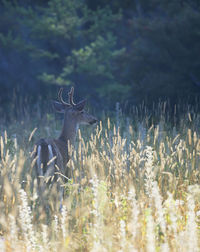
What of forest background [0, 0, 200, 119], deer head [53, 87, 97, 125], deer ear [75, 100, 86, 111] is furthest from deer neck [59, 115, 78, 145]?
forest background [0, 0, 200, 119]

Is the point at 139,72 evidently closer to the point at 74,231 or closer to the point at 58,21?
the point at 58,21

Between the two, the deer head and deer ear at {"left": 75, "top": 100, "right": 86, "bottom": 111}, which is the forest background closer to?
the deer head

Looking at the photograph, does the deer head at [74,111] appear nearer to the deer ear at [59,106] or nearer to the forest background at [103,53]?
the deer ear at [59,106]

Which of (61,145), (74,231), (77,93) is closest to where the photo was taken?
(74,231)

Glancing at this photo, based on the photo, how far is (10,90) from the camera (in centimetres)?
1634

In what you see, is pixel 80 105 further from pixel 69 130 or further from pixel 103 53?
pixel 103 53

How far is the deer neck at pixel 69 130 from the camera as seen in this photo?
6.94m

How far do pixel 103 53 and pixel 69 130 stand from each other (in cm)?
830

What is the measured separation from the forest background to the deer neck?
1451 millimetres

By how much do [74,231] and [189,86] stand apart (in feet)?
25.1

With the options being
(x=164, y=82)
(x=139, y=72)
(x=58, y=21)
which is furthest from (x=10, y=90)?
(x=164, y=82)

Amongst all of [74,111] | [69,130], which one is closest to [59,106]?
[74,111]

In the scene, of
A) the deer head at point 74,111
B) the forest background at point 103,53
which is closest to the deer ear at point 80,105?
the deer head at point 74,111

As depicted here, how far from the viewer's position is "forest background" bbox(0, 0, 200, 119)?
11.3 m
